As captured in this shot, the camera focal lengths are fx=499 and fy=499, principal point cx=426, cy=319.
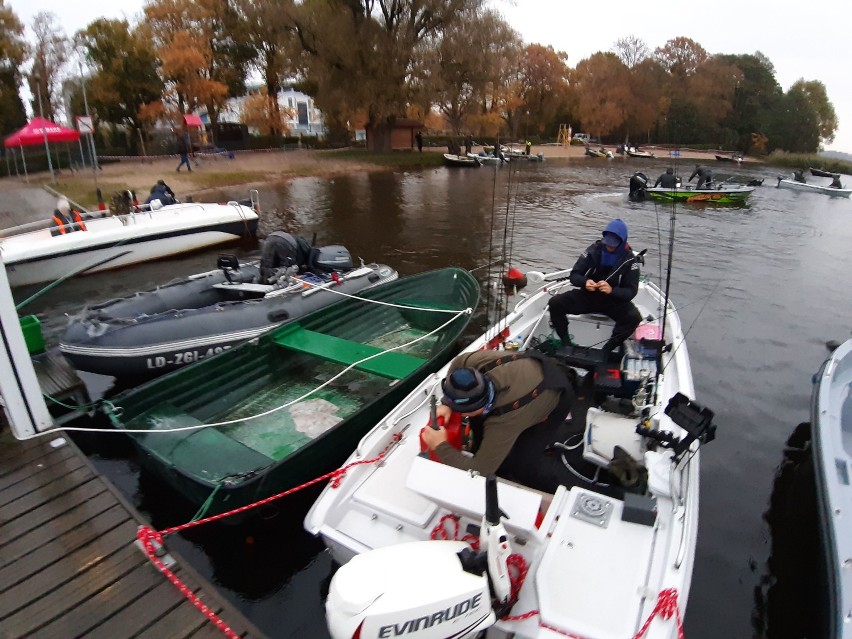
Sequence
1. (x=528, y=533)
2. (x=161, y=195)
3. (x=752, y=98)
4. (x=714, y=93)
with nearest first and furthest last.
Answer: (x=528, y=533) < (x=161, y=195) < (x=714, y=93) < (x=752, y=98)

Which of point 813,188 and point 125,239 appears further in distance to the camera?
point 813,188

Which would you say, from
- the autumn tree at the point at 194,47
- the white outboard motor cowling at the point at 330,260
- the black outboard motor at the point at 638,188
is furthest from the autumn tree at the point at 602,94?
the white outboard motor cowling at the point at 330,260

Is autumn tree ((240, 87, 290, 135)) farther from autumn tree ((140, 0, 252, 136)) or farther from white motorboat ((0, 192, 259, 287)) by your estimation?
white motorboat ((0, 192, 259, 287))

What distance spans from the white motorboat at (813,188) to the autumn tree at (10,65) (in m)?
40.1

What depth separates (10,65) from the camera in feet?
84.4

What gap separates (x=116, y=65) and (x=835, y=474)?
34339 mm

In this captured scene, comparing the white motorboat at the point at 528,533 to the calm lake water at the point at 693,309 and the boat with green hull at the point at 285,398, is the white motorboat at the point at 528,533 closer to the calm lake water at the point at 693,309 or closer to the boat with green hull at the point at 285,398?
the boat with green hull at the point at 285,398

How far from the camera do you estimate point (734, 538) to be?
14.9 feet

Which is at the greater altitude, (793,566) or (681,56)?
(681,56)

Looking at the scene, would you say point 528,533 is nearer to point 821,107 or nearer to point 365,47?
point 365,47

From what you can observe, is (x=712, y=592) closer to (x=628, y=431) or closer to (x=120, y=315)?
(x=628, y=431)

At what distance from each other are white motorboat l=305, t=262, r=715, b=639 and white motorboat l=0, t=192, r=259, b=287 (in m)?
7.75

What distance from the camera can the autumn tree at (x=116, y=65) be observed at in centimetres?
2750

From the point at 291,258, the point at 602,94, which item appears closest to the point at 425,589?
the point at 291,258
